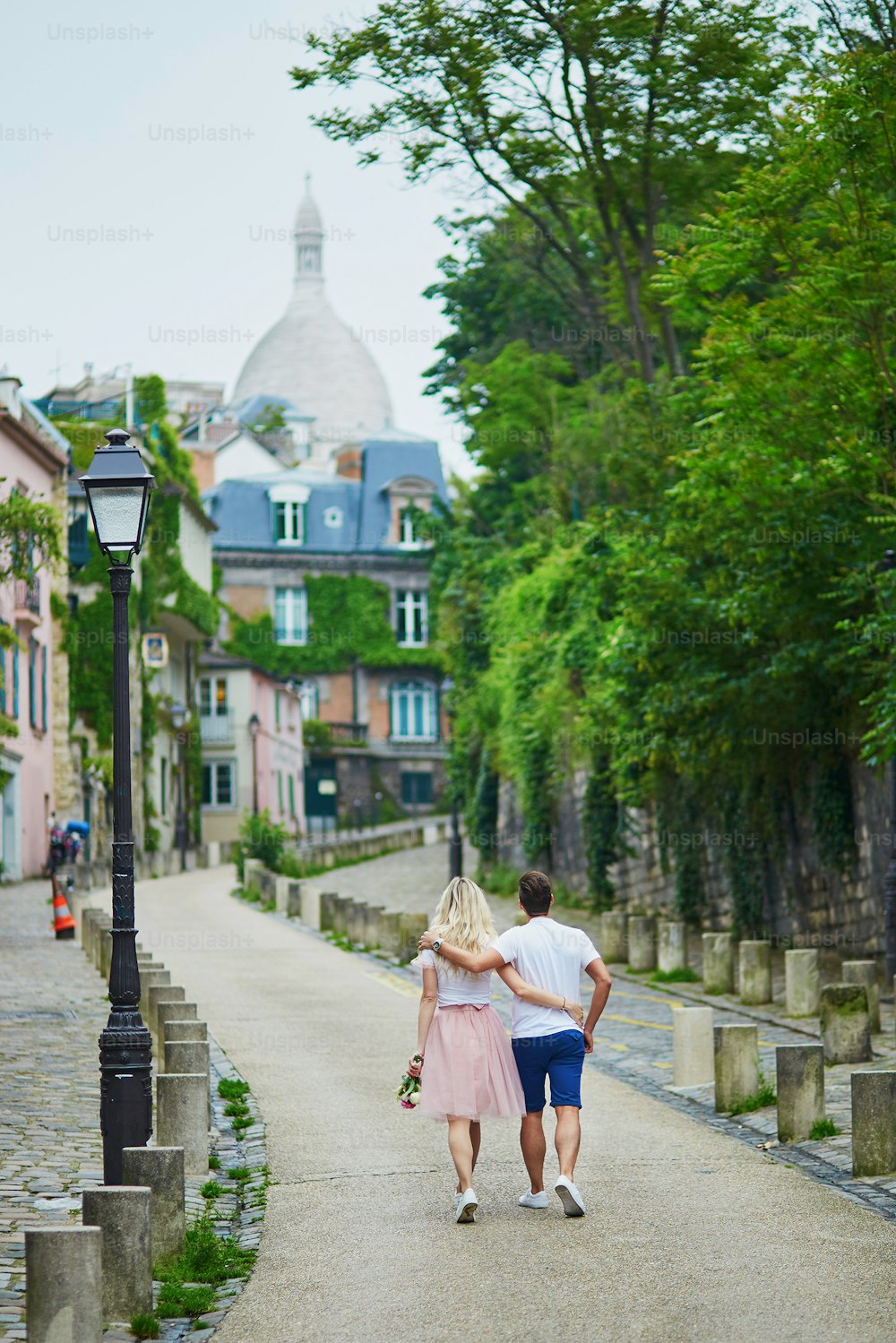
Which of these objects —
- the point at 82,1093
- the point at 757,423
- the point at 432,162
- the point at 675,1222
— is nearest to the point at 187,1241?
the point at 675,1222

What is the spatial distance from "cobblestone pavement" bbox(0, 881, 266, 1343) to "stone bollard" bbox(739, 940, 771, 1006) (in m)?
5.24

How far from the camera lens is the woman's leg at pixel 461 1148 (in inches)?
324

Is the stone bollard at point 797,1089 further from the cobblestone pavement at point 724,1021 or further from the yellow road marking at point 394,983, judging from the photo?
the yellow road marking at point 394,983

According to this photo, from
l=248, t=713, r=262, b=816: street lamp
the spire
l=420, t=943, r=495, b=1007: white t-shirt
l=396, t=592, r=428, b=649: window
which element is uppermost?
the spire

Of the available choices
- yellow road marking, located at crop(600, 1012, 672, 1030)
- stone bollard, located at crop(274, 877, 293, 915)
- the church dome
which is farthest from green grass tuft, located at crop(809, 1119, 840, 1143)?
the church dome

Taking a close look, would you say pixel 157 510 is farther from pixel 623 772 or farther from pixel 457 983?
pixel 457 983

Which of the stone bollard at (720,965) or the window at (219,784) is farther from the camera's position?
the window at (219,784)

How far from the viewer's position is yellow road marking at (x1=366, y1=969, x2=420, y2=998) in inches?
776

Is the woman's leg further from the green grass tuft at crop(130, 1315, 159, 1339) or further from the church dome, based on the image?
the church dome

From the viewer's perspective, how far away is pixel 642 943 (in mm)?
21547

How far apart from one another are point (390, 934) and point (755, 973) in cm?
860

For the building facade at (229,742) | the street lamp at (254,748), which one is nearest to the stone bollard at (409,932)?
the street lamp at (254,748)

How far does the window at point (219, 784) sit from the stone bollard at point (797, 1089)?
49172 mm

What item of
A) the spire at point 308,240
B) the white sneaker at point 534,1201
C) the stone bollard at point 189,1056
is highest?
the spire at point 308,240
